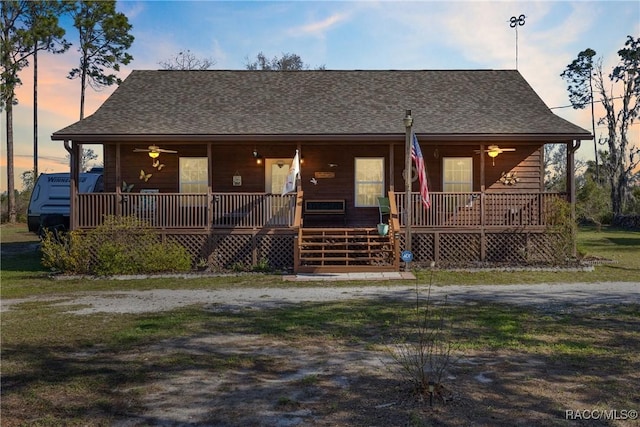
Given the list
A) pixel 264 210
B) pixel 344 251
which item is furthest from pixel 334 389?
pixel 264 210

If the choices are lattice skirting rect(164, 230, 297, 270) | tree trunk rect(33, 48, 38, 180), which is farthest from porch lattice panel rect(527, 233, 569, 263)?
tree trunk rect(33, 48, 38, 180)

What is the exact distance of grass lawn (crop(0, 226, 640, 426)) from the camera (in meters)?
4.20

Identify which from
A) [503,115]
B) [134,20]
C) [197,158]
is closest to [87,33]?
[134,20]

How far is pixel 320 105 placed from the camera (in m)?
17.0

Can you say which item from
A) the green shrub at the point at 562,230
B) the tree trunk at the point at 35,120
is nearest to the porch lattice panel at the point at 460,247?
the green shrub at the point at 562,230

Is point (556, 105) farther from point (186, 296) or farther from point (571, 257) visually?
point (186, 296)

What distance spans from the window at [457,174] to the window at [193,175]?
303 inches

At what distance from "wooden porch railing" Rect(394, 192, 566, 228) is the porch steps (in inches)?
53.1

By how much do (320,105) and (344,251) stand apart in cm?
614

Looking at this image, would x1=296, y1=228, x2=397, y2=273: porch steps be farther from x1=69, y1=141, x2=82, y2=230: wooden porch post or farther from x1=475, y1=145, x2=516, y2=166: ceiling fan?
x1=69, y1=141, x2=82, y2=230: wooden porch post

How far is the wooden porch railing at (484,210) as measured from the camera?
14.2 meters

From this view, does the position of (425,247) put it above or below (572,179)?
below

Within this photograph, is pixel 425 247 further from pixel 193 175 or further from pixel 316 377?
pixel 316 377

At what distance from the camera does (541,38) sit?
69.8 feet
